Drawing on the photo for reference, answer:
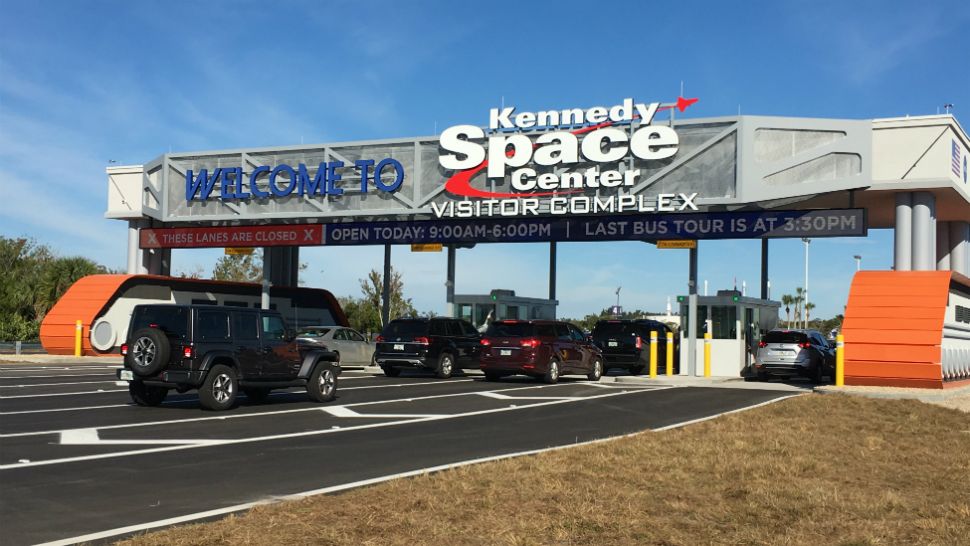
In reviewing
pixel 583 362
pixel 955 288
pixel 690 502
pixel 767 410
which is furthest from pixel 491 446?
pixel 955 288

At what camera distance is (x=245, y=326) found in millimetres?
17203

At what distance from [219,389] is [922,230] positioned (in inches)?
837

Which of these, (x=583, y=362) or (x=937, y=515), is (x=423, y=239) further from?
(x=937, y=515)

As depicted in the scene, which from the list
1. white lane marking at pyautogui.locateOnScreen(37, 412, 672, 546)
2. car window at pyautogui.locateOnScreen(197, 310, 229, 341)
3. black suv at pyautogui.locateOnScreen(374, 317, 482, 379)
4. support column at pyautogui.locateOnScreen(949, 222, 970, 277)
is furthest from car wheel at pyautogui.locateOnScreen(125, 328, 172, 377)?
support column at pyautogui.locateOnScreen(949, 222, 970, 277)

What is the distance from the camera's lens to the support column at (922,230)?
92.6ft

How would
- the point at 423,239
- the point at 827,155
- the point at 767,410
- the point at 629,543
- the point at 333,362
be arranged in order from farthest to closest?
the point at 423,239 → the point at 827,155 → the point at 333,362 → the point at 767,410 → the point at 629,543

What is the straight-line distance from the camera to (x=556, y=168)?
1282 inches

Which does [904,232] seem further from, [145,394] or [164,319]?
[145,394]

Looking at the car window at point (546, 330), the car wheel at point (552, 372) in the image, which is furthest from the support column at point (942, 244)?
the car wheel at point (552, 372)

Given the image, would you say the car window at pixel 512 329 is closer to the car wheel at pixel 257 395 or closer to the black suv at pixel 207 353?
the car wheel at pixel 257 395

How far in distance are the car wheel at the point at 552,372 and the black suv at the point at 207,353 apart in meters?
9.28

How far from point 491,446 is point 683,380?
53.7 feet

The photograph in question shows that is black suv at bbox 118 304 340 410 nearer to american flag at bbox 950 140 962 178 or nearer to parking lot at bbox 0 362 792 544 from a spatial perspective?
parking lot at bbox 0 362 792 544

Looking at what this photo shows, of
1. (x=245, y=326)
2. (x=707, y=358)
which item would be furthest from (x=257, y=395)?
(x=707, y=358)
